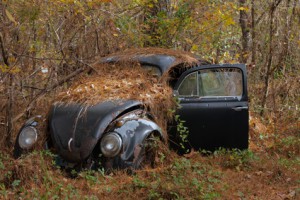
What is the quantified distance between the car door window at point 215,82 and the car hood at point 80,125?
4.01 feet

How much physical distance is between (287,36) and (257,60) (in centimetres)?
161

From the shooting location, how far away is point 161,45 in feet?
38.0

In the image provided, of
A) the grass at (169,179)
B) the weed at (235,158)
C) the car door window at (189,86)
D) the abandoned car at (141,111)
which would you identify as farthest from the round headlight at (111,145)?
the weed at (235,158)

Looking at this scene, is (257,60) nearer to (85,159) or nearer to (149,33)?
(149,33)

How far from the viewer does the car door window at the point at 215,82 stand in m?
6.96

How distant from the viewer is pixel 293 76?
1214 cm

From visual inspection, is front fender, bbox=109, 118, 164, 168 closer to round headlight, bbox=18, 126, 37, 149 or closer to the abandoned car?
the abandoned car

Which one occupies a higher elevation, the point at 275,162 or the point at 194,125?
the point at 194,125

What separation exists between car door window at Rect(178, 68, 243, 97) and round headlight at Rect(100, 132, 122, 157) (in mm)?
1712

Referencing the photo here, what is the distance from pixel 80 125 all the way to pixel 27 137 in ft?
2.70

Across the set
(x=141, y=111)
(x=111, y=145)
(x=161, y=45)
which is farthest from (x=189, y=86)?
(x=161, y=45)

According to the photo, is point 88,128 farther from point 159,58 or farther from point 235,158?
point 235,158

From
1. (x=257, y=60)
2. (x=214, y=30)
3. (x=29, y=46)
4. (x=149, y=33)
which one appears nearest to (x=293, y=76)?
(x=257, y=60)

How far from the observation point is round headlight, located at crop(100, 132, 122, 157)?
560cm
